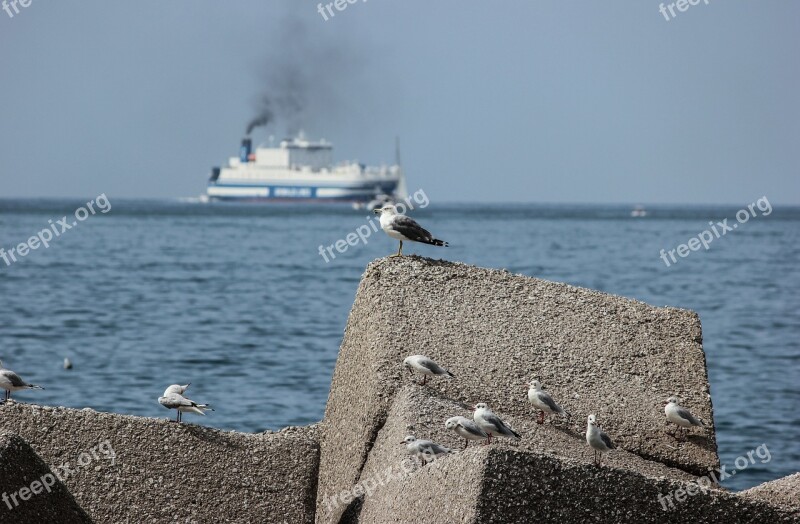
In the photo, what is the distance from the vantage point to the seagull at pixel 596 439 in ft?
17.9

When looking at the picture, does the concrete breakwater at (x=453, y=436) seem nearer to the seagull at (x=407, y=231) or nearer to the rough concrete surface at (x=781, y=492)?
the rough concrete surface at (x=781, y=492)

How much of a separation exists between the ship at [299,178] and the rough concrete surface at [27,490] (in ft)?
388

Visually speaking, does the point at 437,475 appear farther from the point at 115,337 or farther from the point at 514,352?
the point at 115,337

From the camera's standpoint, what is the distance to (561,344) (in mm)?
6250

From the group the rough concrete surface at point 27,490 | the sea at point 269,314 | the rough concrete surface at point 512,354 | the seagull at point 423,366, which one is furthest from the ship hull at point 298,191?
the rough concrete surface at point 27,490

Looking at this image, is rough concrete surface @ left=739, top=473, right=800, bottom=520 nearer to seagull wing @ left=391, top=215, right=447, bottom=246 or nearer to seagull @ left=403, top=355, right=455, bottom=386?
seagull @ left=403, top=355, right=455, bottom=386

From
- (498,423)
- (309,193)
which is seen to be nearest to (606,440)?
(498,423)

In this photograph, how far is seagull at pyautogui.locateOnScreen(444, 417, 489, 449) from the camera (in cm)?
533

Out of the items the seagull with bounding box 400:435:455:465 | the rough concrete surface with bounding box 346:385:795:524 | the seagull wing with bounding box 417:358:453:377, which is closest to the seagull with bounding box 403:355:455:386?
the seagull wing with bounding box 417:358:453:377

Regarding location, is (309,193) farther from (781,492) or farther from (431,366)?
(781,492)

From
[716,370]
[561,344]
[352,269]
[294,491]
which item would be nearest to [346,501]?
[294,491]

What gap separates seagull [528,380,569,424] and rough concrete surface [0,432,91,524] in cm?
199

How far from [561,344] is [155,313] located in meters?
20.5

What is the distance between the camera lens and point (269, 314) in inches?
1027
